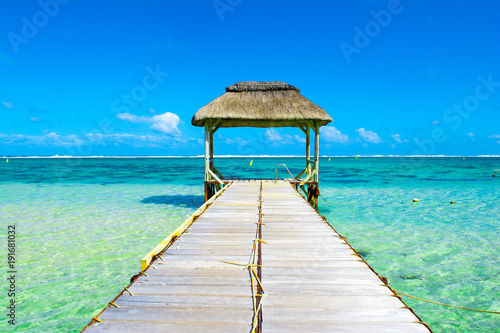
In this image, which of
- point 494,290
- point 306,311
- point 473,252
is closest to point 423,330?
point 306,311

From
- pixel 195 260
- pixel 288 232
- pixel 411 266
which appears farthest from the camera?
pixel 411 266

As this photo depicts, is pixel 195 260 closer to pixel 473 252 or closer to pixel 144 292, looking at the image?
pixel 144 292

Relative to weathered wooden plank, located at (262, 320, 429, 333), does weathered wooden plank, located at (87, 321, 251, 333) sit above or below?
below

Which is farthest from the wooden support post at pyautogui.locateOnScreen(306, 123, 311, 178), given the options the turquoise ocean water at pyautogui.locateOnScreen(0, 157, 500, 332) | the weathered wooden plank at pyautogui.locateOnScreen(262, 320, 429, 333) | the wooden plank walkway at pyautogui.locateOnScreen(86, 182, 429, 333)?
the weathered wooden plank at pyautogui.locateOnScreen(262, 320, 429, 333)

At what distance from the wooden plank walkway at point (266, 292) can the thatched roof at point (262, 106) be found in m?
6.52

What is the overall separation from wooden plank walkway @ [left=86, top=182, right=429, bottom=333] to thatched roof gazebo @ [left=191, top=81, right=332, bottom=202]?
6.48 metres

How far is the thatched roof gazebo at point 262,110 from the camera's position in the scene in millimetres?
9922

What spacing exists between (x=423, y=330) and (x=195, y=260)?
1983 millimetres

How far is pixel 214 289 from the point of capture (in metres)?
2.37

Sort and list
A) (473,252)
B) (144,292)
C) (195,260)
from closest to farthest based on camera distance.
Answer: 1. (144,292)
2. (195,260)
3. (473,252)

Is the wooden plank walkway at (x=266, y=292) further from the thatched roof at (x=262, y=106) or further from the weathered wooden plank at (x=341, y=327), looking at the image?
the thatched roof at (x=262, y=106)

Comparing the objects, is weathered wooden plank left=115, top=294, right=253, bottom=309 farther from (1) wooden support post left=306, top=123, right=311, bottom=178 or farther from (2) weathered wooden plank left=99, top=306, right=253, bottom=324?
(1) wooden support post left=306, top=123, right=311, bottom=178

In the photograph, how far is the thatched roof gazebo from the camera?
9922 mm

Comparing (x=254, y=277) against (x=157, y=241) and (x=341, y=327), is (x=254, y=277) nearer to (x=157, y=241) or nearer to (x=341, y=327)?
(x=341, y=327)
